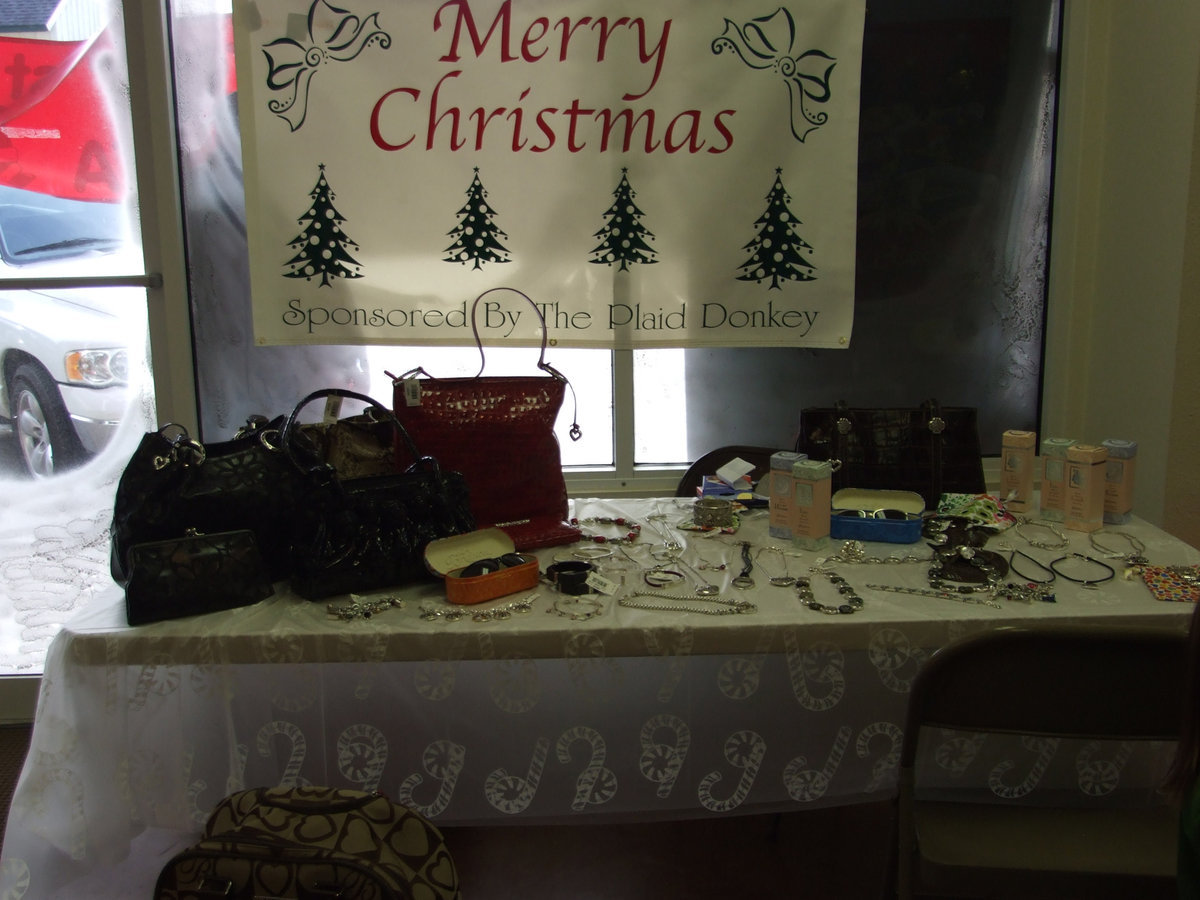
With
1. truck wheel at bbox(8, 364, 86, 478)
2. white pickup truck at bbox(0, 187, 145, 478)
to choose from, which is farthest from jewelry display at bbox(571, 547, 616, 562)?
truck wheel at bbox(8, 364, 86, 478)

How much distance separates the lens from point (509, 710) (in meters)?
1.36

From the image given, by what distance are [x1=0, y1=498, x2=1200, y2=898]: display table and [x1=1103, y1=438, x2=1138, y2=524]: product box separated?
0.60 ft

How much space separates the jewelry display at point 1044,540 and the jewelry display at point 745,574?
0.56m

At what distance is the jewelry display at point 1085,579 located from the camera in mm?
1471

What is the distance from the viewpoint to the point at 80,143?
2.43m

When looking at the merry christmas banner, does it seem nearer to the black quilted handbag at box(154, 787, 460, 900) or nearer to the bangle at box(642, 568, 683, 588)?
the bangle at box(642, 568, 683, 588)

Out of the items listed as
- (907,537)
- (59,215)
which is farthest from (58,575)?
(907,537)

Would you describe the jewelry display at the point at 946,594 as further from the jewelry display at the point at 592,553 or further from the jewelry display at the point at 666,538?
the jewelry display at the point at 592,553

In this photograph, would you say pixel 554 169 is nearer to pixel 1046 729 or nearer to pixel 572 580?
pixel 572 580

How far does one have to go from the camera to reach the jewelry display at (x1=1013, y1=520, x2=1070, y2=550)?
1.66 metres

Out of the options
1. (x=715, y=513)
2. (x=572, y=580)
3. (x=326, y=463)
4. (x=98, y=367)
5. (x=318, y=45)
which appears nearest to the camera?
(x=572, y=580)

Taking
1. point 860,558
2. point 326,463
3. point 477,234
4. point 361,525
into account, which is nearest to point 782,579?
point 860,558

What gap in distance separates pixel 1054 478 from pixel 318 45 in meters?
2.15

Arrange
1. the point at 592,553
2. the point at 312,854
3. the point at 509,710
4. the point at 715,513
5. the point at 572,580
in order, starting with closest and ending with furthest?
the point at 312,854, the point at 509,710, the point at 572,580, the point at 592,553, the point at 715,513
